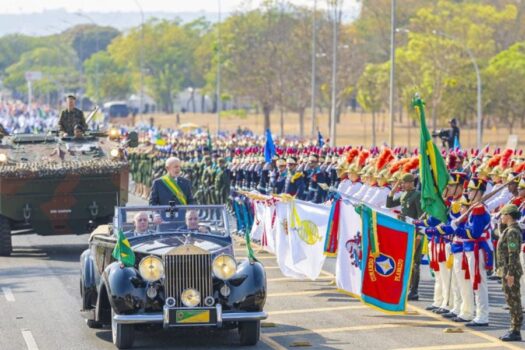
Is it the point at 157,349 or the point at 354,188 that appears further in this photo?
the point at 354,188

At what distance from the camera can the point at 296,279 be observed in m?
21.9

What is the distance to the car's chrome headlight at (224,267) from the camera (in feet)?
50.0

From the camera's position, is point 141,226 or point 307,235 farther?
point 307,235

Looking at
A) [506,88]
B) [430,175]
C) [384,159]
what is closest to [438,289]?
[430,175]

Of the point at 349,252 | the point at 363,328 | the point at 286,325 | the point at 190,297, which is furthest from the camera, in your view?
the point at 349,252

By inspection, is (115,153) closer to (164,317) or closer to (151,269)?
(151,269)

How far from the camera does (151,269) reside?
49.5ft

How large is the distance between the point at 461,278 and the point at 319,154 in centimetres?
1625

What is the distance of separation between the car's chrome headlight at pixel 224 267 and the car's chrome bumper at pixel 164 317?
1.29ft

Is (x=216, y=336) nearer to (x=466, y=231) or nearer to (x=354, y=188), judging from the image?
(x=466, y=231)

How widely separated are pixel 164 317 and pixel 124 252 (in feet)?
3.37

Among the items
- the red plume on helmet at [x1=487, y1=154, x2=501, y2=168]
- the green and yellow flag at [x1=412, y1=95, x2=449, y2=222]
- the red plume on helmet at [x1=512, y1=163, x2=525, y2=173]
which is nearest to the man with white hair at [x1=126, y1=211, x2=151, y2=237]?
the green and yellow flag at [x1=412, y1=95, x2=449, y2=222]

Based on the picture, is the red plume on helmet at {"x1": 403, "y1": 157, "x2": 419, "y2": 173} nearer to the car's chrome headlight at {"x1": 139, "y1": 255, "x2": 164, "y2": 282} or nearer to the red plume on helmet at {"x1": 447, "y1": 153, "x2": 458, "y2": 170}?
the red plume on helmet at {"x1": 447, "y1": 153, "x2": 458, "y2": 170}

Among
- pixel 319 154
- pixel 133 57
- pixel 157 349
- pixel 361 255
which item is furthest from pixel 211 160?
pixel 133 57
